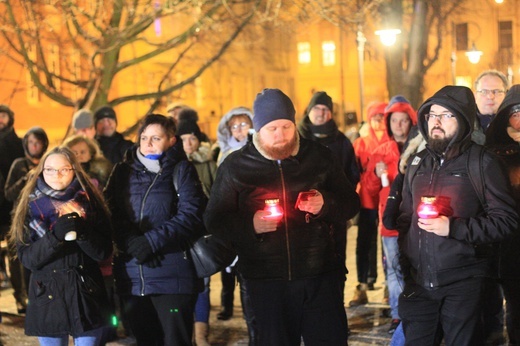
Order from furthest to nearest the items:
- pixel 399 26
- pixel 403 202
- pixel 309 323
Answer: pixel 399 26
pixel 403 202
pixel 309 323

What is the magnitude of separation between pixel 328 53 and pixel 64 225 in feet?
209

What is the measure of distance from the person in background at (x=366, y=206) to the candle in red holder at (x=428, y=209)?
434cm

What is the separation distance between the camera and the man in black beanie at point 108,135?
1027cm

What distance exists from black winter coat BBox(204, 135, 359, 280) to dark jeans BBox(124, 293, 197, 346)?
973 millimetres

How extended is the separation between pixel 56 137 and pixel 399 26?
14811mm

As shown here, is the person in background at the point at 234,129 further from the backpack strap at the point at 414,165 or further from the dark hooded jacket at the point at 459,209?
the dark hooded jacket at the point at 459,209

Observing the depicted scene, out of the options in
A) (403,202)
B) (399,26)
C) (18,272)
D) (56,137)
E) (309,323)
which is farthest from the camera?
(56,137)

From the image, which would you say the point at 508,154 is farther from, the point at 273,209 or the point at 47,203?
the point at 47,203

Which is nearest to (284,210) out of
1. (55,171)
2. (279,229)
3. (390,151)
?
(279,229)

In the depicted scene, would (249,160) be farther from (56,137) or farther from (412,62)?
(56,137)

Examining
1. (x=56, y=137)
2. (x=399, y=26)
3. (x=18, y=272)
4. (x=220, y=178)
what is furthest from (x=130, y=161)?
(x=56, y=137)

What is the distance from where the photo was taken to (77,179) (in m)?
6.40

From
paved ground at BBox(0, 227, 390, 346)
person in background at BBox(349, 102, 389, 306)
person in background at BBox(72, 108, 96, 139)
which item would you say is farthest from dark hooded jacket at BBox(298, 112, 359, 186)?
person in background at BBox(72, 108, 96, 139)

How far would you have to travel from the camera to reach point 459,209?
5.42m
